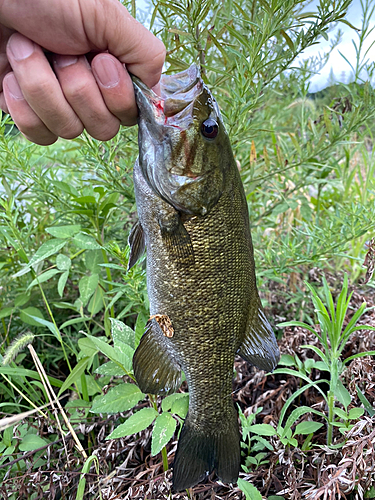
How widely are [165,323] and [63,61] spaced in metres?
0.93

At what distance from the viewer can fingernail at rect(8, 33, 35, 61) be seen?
1137 millimetres

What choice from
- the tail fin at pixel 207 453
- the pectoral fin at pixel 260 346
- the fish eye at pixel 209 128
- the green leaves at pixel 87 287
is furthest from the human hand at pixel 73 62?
the tail fin at pixel 207 453

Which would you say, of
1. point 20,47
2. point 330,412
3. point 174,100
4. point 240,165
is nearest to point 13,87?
point 20,47

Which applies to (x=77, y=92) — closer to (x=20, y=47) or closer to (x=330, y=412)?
(x=20, y=47)

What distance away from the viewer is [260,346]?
54.1 inches

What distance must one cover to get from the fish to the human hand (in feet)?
0.27

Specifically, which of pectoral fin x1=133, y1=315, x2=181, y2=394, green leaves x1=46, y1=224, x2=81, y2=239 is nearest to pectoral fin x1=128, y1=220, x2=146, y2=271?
pectoral fin x1=133, y1=315, x2=181, y2=394

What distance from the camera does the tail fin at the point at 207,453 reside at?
1.34 metres

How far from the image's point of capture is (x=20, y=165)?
1.79 meters

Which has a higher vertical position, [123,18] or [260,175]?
[123,18]

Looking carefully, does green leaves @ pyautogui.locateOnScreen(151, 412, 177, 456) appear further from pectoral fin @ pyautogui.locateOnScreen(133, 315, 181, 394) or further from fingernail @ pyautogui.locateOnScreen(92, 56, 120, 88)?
fingernail @ pyautogui.locateOnScreen(92, 56, 120, 88)

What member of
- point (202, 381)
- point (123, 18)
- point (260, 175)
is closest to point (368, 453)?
point (202, 381)

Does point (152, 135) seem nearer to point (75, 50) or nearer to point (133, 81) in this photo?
point (133, 81)

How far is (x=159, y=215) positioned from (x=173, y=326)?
0.39 meters
